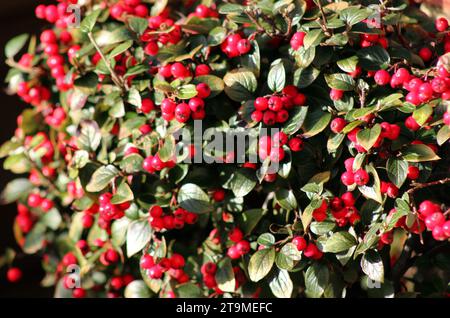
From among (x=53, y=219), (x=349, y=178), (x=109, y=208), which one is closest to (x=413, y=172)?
(x=349, y=178)

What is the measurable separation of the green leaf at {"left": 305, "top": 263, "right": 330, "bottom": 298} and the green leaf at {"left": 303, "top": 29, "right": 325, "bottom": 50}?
0.61m

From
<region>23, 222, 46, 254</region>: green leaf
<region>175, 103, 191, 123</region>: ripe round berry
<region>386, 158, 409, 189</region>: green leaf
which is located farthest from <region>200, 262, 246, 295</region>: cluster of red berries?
<region>23, 222, 46, 254</region>: green leaf

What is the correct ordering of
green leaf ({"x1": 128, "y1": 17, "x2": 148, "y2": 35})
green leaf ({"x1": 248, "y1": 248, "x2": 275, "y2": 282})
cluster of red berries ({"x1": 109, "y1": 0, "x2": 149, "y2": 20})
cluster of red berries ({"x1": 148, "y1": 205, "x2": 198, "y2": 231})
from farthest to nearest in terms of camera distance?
cluster of red berries ({"x1": 109, "y1": 0, "x2": 149, "y2": 20}), green leaf ({"x1": 128, "y1": 17, "x2": 148, "y2": 35}), cluster of red berries ({"x1": 148, "y1": 205, "x2": 198, "y2": 231}), green leaf ({"x1": 248, "y1": 248, "x2": 275, "y2": 282})

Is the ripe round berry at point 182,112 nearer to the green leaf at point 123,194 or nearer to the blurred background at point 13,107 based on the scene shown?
the green leaf at point 123,194

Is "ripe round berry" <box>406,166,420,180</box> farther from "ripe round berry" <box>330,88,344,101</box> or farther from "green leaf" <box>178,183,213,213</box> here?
"green leaf" <box>178,183,213,213</box>

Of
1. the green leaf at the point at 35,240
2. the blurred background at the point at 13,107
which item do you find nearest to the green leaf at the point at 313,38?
the green leaf at the point at 35,240

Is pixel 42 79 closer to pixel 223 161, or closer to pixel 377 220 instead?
pixel 223 161

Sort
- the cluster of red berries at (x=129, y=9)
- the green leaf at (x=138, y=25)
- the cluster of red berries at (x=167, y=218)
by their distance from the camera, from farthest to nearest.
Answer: the cluster of red berries at (x=129, y=9) < the green leaf at (x=138, y=25) < the cluster of red berries at (x=167, y=218)

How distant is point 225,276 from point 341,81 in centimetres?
66

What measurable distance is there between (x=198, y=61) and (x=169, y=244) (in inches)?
22.8

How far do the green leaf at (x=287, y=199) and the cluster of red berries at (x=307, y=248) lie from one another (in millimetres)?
98

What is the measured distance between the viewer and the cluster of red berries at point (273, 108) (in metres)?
1.57

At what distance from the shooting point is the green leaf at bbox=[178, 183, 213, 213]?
1656 mm
